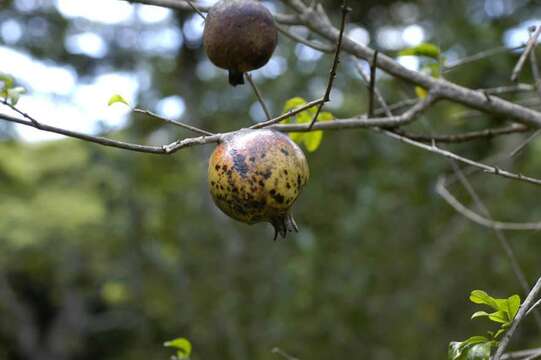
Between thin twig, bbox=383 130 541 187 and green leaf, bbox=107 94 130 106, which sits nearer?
thin twig, bbox=383 130 541 187

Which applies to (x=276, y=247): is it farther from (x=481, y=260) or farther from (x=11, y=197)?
(x=11, y=197)

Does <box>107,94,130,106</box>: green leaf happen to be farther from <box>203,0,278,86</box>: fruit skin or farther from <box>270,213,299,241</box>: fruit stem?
<box>270,213,299,241</box>: fruit stem

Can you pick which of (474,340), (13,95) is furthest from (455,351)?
(13,95)

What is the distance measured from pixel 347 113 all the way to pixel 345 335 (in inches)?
63.7

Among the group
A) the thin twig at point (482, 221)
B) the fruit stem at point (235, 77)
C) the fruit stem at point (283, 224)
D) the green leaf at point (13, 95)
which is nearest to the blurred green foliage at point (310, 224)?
the thin twig at point (482, 221)

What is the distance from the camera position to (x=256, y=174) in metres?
1.04

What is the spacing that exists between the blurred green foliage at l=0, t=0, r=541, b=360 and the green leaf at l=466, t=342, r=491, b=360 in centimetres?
115

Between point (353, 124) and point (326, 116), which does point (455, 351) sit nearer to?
point (353, 124)

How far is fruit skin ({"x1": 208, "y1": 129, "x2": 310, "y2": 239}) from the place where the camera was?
1.04 m

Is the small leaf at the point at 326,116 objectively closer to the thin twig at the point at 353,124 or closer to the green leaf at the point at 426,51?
the thin twig at the point at 353,124

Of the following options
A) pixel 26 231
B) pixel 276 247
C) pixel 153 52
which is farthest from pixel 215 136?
pixel 26 231

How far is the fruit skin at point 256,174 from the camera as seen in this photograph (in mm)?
1039

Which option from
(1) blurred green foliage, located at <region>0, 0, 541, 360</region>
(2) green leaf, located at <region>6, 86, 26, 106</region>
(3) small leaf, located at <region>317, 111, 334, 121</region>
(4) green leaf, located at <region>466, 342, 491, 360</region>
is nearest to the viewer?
(4) green leaf, located at <region>466, 342, 491, 360</region>

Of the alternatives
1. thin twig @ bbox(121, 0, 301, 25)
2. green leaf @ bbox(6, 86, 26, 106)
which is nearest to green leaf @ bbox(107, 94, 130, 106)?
green leaf @ bbox(6, 86, 26, 106)
